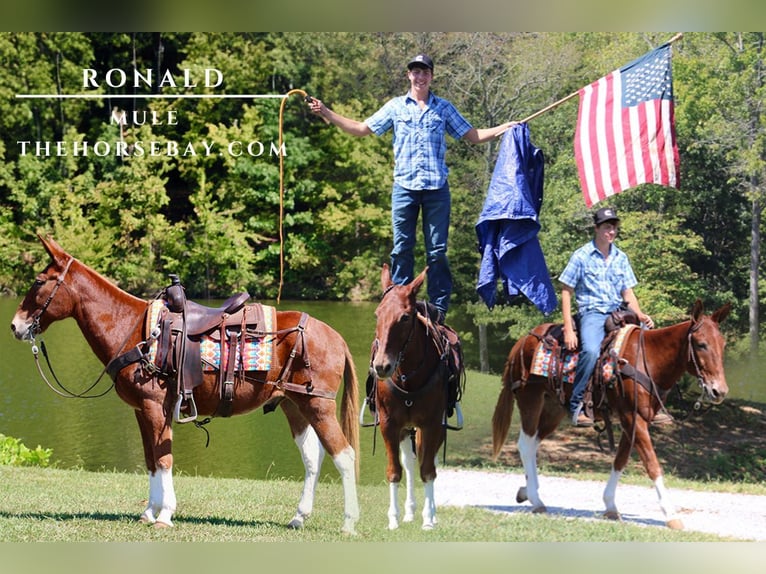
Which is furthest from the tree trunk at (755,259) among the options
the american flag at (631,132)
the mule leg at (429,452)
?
the mule leg at (429,452)

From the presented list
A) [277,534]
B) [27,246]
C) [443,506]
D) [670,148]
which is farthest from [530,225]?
[27,246]

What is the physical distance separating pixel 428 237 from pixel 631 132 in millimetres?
1752

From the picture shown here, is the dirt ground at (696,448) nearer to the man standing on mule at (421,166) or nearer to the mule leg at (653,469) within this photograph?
the mule leg at (653,469)

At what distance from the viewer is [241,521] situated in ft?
24.9

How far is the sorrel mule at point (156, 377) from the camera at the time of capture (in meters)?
7.08

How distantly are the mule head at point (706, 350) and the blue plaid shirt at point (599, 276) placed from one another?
21.5 inches

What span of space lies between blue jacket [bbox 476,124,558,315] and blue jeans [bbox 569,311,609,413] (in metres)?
0.28

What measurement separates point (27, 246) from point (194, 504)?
3412mm

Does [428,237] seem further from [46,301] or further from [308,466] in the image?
[46,301]

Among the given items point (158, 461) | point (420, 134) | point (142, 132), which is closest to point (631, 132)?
point (420, 134)

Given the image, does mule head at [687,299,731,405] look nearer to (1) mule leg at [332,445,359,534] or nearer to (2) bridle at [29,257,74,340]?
(1) mule leg at [332,445,359,534]

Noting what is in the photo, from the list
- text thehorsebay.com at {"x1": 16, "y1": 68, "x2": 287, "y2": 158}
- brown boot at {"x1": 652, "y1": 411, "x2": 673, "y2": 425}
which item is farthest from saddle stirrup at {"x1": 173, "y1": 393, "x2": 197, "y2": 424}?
text thehorsebay.com at {"x1": 16, "y1": 68, "x2": 287, "y2": 158}

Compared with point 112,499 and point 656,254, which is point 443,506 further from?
point 656,254

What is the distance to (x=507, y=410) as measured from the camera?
827 centimetres
